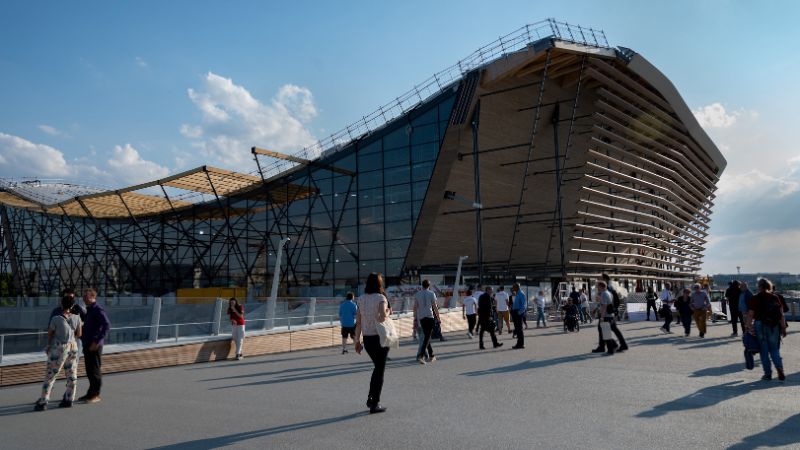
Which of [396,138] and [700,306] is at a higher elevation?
[396,138]

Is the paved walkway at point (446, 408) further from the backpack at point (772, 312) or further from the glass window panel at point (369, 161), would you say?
the glass window panel at point (369, 161)

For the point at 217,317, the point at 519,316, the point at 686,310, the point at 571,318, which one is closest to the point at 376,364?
the point at 519,316

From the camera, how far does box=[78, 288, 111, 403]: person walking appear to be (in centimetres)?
771

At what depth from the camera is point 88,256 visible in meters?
51.7

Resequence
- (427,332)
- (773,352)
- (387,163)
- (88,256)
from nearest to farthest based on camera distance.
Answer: (773,352), (427,332), (387,163), (88,256)

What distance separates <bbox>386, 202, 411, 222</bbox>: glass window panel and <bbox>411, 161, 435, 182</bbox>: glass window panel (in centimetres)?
168

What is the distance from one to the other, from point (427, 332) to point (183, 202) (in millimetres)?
38088

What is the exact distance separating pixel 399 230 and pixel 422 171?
12.6 feet

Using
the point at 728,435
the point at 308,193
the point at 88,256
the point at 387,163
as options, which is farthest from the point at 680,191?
the point at 88,256

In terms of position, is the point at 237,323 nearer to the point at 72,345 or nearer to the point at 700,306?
the point at 72,345

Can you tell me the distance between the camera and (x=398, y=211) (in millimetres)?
34906

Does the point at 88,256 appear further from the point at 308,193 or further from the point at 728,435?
the point at 728,435

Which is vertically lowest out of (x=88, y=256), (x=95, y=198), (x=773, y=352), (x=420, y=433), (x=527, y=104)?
(x=420, y=433)

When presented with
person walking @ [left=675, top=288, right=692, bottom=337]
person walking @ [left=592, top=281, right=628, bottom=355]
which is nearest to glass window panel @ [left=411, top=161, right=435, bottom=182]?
person walking @ [left=675, top=288, right=692, bottom=337]
